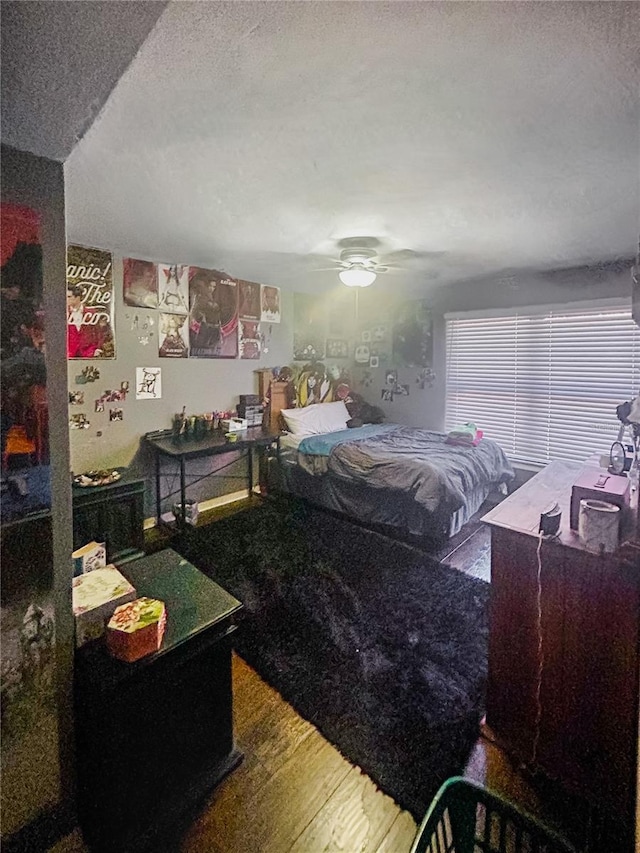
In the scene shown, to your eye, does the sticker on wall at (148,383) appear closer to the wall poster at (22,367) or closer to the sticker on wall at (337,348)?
the sticker on wall at (337,348)

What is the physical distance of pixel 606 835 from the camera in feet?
3.96

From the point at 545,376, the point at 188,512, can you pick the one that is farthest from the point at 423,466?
the point at 188,512

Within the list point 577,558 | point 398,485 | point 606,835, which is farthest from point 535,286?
point 606,835

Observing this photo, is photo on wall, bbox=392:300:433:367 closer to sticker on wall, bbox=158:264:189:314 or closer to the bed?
the bed

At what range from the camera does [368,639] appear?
201 centimetres

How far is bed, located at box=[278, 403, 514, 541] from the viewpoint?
9.72 feet

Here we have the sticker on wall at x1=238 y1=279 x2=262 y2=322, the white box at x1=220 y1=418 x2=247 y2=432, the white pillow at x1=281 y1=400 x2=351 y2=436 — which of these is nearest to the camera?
the white box at x1=220 y1=418 x2=247 y2=432

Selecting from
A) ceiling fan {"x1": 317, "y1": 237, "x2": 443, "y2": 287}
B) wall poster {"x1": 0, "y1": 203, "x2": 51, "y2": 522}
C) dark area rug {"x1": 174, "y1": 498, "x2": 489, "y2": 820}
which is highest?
ceiling fan {"x1": 317, "y1": 237, "x2": 443, "y2": 287}

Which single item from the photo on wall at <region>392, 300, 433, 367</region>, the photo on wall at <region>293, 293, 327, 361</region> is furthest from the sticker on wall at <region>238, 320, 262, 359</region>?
the photo on wall at <region>392, 300, 433, 367</region>

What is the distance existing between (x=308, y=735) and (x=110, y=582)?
0.94 m

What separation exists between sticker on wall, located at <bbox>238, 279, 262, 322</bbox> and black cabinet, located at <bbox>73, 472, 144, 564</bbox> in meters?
1.94

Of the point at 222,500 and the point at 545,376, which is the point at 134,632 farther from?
the point at 545,376

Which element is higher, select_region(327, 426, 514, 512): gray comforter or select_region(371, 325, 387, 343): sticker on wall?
select_region(371, 325, 387, 343): sticker on wall

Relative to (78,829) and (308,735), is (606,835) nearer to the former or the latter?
(308,735)
